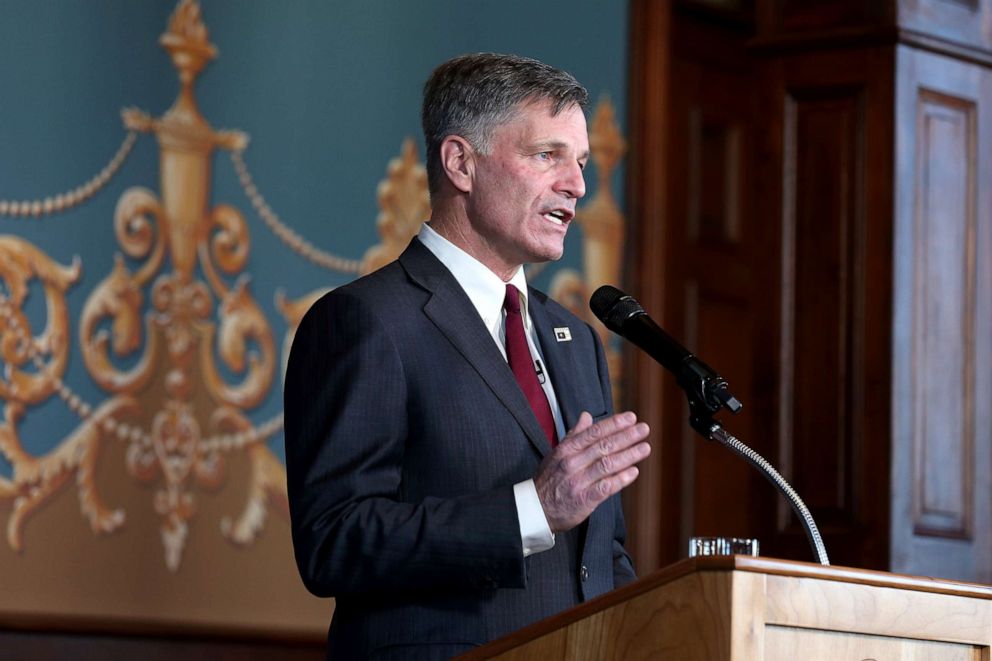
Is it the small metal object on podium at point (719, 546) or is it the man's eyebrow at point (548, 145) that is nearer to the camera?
the small metal object on podium at point (719, 546)

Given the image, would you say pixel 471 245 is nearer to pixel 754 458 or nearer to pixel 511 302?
pixel 511 302

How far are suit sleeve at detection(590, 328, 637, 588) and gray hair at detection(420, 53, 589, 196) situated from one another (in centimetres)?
39

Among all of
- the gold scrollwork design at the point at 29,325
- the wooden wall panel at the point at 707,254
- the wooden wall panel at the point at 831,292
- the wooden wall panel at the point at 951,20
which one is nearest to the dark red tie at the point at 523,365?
the gold scrollwork design at the point at 29,325

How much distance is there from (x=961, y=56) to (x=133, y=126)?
80.2 inches

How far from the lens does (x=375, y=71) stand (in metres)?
4.12

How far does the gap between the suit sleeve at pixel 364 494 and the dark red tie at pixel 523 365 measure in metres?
0.20

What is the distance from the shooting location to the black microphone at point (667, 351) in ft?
6.46

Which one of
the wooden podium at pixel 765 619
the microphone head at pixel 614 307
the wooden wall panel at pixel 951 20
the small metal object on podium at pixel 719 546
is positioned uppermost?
the wooden wall panel at pixel 951 20

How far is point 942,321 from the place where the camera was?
3982 mm

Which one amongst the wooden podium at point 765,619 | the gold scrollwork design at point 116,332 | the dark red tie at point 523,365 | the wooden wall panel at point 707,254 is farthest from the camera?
the wooden wall panel at point 707,254

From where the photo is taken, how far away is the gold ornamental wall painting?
3.42m

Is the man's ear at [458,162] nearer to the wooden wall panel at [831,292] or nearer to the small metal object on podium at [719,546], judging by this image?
the small metal object on podium at [719,546]

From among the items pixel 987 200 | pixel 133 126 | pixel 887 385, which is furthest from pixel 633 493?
pixel 133 126

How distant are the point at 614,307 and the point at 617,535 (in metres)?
0.47
